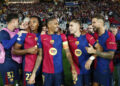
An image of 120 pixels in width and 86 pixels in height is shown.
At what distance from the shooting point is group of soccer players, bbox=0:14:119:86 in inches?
125

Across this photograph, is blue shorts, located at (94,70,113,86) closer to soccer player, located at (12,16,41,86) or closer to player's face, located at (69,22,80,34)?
player's face, located at (69,22,80,34)

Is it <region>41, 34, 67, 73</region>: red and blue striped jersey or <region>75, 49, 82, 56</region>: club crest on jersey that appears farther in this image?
<region>75, 49, 82, 56</region>: club crest on jersey

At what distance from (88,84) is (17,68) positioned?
149cm

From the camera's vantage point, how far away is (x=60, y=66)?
3.24 meters

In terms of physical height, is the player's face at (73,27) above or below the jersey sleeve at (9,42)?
above

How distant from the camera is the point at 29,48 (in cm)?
319

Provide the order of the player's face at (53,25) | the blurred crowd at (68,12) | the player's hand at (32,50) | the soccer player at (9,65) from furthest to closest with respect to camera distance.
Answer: the blurred crowd at (68,12), the soccer player at (9,65), the player's face at (53,25), the player's hand at (32,50)

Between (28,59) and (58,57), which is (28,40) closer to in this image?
(28,59)

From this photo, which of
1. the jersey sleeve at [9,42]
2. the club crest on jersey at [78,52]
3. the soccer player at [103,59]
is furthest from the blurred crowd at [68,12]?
the jersey sleeve at [9,42]

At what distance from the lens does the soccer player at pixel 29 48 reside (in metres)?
3.16

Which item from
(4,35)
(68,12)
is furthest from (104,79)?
(68,12)

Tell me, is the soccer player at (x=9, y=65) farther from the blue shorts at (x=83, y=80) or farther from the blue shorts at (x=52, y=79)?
the blue shorts at (x=83, y=80)

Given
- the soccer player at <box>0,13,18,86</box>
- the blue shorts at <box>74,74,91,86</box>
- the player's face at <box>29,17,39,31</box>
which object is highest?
the player's face at <box>29,17,39,31</box>

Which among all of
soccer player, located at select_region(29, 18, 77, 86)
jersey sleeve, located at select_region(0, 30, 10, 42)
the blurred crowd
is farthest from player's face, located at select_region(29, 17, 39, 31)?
the blurred crowd
